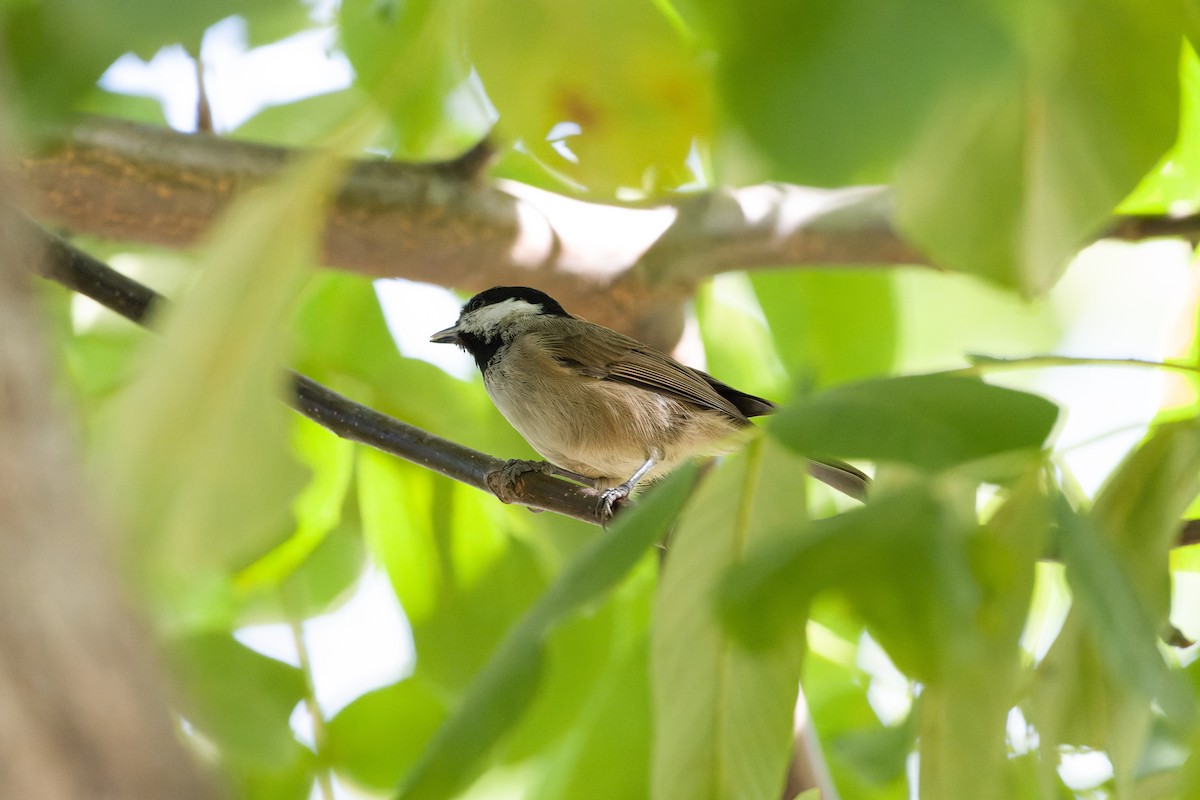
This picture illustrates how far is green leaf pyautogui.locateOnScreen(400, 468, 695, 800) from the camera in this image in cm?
85

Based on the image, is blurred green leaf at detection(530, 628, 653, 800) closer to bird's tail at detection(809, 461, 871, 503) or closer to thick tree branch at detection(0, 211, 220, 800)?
bird's tail at detection(809, 461, 871, 503)

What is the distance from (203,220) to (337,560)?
2.91 ft

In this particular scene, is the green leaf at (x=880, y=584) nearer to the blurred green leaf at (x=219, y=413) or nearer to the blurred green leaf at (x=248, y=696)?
the blurred green leaf at (x=219, y=413)

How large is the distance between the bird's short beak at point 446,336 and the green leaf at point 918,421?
10.2 feet

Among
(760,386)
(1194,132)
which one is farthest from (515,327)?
(1194,132)

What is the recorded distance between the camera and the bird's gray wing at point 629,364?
351 centimetres

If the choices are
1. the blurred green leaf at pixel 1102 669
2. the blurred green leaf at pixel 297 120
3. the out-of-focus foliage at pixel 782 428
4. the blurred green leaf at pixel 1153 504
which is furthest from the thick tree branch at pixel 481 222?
the blurred green leaf at pixel 1102 669

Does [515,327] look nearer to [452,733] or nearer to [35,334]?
[452,733]

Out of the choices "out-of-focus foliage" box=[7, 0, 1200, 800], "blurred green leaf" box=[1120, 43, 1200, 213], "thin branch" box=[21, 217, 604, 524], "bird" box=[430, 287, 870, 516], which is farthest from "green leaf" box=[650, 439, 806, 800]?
"bird" box=[430, 287, 870, 516]

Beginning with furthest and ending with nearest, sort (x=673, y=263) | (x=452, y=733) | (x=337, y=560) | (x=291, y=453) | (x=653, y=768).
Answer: (x=673, y=263) < (x=337, y=560) < (x=653, y=768) < (x=452, y=733) < (x=291, y=453)

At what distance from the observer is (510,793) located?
9.21ft

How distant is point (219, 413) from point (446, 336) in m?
3.35

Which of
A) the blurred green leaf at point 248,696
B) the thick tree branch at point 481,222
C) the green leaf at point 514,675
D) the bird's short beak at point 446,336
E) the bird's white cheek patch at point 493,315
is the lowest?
the green leaf at point 514,675

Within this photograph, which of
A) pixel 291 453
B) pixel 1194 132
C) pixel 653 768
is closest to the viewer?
pixel 291 453
